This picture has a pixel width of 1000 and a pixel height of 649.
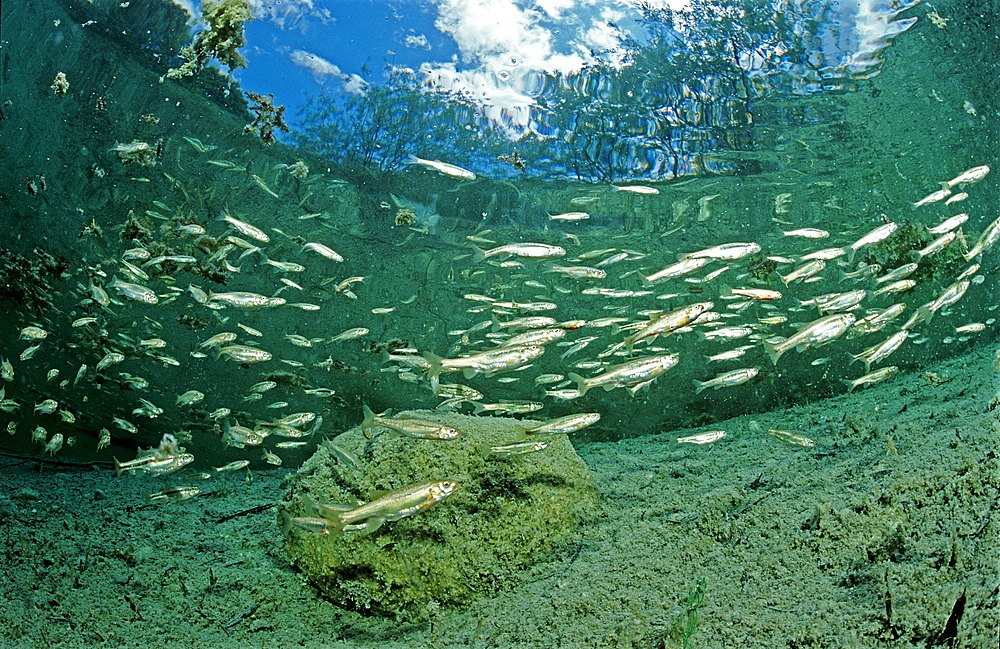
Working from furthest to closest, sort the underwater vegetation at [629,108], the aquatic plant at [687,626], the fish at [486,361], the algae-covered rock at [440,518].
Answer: the underwater vegetation at [629,108] < the fish at [486,361] < the algae-covered rock at [440,518] < the aquatic plant at [687,626]

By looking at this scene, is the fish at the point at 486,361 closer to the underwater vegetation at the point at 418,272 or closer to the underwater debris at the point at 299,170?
the underwater vegetation at the point at 418,272

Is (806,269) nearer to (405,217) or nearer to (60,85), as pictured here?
(405,217)

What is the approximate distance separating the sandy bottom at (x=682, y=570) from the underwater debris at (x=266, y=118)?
8432 mm

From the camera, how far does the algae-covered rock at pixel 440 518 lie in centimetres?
448

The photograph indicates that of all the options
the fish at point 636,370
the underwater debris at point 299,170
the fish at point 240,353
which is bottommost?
the fish at point 240,353

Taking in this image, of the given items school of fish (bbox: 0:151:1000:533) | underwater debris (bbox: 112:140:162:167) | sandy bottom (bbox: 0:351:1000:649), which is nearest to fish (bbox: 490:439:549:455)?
sandy bottom (bbox: 0:351:1000:649)

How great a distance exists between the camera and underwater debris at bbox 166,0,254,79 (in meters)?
9.09

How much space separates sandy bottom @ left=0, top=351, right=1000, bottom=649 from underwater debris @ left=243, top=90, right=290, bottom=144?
27.7ft

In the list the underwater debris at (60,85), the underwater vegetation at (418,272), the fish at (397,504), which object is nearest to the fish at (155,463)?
the underwater vegetation at (418,272)

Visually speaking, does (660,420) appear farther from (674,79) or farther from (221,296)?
(221,296)

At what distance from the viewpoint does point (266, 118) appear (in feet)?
36.5

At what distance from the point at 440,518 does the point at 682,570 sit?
86.0 inches

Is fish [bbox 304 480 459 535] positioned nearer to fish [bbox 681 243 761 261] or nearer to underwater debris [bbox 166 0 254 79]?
fish [bbox 681 243 761 261]

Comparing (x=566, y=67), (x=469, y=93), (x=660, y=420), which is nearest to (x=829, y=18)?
(x=566, y=67)
